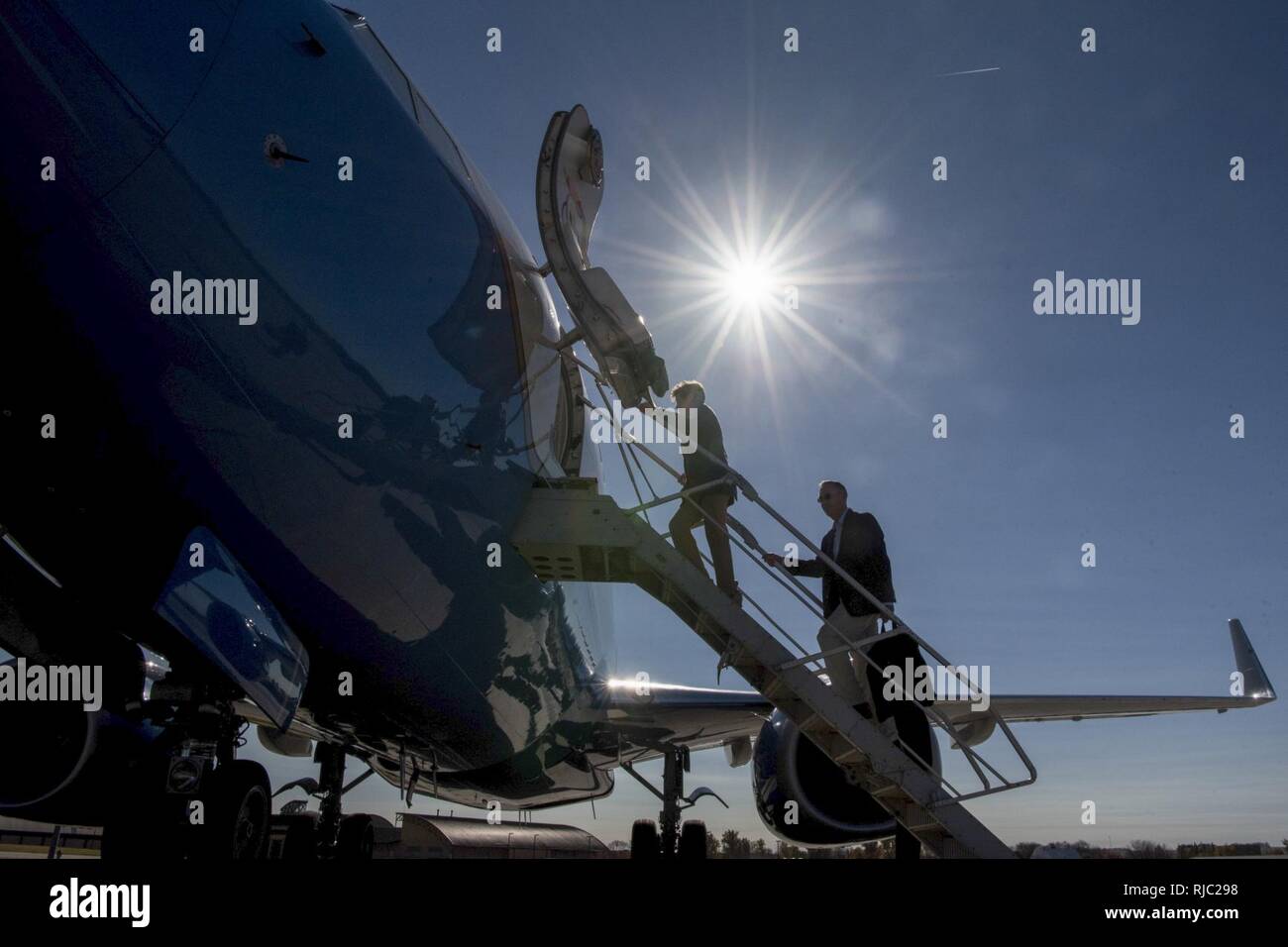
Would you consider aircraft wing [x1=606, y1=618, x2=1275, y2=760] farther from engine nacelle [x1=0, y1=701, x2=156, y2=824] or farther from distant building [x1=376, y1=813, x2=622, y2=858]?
distant building [x1=376, y1=813, x2=622, y2=858]

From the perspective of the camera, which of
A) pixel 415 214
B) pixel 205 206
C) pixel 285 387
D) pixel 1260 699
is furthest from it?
pixel 1260 699

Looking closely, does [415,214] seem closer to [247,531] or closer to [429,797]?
[247,531]

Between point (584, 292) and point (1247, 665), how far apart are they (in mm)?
15133

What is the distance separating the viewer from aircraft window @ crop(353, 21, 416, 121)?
15.6ft

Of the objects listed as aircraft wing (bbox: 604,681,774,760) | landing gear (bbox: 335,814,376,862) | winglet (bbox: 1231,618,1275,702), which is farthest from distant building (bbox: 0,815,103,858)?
winglet (bbox: 1231,618,1275,702)

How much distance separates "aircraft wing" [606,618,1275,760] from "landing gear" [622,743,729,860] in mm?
333

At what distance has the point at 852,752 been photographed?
6.23 metres

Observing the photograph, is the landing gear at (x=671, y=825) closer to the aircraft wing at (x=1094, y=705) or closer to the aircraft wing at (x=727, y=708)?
the aircraft wing at (x=727, y=708)

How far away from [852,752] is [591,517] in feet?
8.39

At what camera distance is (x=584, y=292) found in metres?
5.95

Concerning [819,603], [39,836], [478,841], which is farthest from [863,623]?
[478,841]

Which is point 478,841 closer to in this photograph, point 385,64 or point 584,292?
point 584,292
